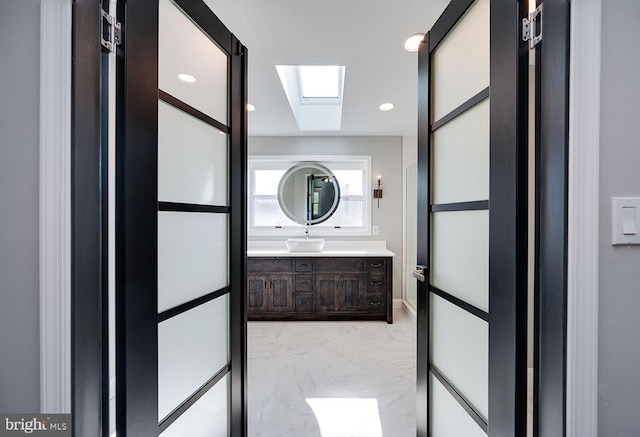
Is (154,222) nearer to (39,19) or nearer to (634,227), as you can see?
(39,19)

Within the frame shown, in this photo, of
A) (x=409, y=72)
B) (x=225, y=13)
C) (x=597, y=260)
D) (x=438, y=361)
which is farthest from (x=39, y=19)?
(x=409, y=72)

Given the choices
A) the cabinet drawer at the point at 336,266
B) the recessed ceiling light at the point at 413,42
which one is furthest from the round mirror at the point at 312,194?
the recessed ceiling light at the point at 413,42

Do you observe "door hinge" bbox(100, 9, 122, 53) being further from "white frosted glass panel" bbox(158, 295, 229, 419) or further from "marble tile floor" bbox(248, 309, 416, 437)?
"marble tile floor" bbox(248, 309, 416, 437)

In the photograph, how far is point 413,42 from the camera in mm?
1814

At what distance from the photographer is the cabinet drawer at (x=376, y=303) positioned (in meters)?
3.43

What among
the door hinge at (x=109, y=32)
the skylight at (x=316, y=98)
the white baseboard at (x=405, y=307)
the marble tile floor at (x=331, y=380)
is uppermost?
the skylight at (x=316, y=98)

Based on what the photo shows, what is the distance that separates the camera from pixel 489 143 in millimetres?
960

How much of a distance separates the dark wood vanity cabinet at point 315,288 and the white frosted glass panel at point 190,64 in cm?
235

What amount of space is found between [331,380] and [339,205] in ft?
7.72

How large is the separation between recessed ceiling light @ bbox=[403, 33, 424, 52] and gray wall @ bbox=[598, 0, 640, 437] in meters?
1.17

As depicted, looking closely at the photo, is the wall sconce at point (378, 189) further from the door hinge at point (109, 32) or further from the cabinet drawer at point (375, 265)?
the door hinge at point (109, 32)

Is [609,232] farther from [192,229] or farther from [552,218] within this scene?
[192,229]

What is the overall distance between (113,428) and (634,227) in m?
1.51

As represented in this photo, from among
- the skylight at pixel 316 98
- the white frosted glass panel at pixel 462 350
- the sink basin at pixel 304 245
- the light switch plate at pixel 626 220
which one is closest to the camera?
the light switch plate at pixel 626 220
